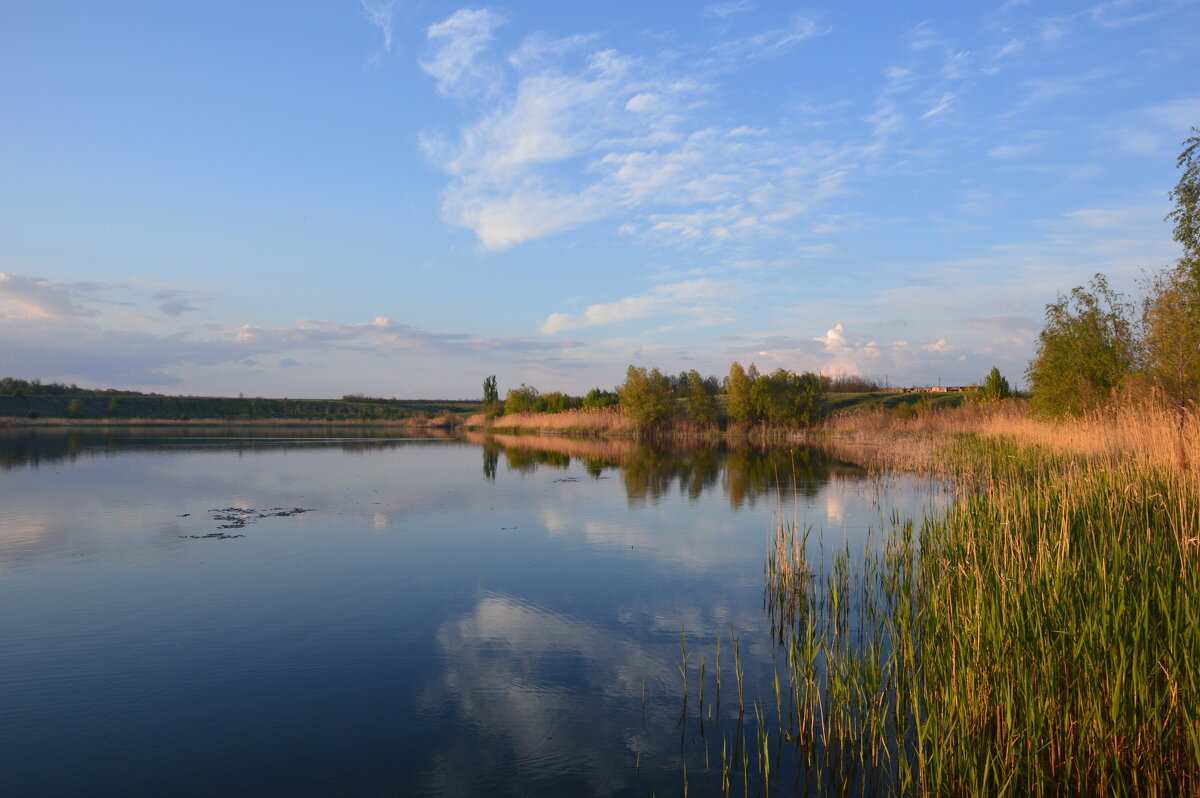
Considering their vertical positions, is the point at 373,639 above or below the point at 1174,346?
below

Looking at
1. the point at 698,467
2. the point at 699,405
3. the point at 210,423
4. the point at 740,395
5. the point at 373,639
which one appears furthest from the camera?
the point at 210,423

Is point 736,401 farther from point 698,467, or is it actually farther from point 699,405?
point 698,467

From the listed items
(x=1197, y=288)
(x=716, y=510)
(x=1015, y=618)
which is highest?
(x=1197, y=288)

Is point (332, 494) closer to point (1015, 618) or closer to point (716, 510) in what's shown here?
point (716, 510)

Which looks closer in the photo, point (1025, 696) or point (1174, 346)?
point (1025, 696)

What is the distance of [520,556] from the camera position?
36.8 ft

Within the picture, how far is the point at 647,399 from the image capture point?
5194cm

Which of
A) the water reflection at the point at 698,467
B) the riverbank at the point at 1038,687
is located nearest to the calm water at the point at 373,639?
the riverbank at the point at 1038,687

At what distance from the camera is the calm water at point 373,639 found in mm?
4730

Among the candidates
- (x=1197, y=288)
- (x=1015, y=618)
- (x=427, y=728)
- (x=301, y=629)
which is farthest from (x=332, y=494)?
(x=1197, y=288)

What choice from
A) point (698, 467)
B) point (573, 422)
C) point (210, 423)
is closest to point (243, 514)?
point (698, 467)

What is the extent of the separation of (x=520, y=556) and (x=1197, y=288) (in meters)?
13.8

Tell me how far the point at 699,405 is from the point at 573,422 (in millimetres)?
11821

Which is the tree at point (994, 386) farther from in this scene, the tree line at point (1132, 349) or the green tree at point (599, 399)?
the green tree at point (599, 399)
